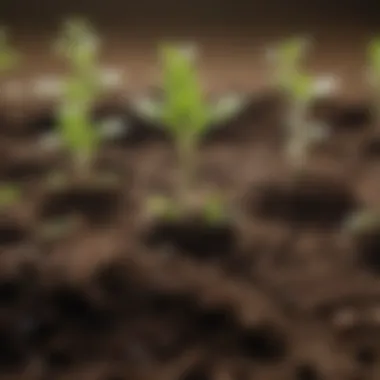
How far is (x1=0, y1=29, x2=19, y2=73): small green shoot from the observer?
1054 mm

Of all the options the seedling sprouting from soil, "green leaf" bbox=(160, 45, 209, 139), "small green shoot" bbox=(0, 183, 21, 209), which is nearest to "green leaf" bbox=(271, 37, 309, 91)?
the seedling sprouting from soil

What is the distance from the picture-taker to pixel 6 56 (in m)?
1.05

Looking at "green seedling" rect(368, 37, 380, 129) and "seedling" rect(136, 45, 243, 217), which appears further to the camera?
"green seedling" rect(368, 37, 380, 129)

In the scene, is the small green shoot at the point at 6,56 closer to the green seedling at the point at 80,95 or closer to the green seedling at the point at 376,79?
the green seedling at the point at 80,95

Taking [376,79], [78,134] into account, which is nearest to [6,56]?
[78,134]

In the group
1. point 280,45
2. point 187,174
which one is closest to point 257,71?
point 280,45

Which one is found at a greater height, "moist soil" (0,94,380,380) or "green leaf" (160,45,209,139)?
"green leaf" (160,45,209,139)

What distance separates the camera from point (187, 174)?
87 centimetres

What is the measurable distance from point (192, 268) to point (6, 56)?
18.3 inches

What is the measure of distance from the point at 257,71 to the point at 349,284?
17.3 inches

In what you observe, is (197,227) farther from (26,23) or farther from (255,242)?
(26,23)

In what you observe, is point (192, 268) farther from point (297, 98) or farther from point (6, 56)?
point (6, 56)

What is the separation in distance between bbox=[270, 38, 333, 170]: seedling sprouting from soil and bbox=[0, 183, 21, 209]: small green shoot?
0.29 m

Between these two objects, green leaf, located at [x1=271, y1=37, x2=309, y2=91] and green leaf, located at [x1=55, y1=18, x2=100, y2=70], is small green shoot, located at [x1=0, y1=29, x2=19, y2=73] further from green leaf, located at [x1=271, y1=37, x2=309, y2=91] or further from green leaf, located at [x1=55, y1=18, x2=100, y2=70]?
green leaf, located at [x1=271, y1=37, x2=309, y2=91]
